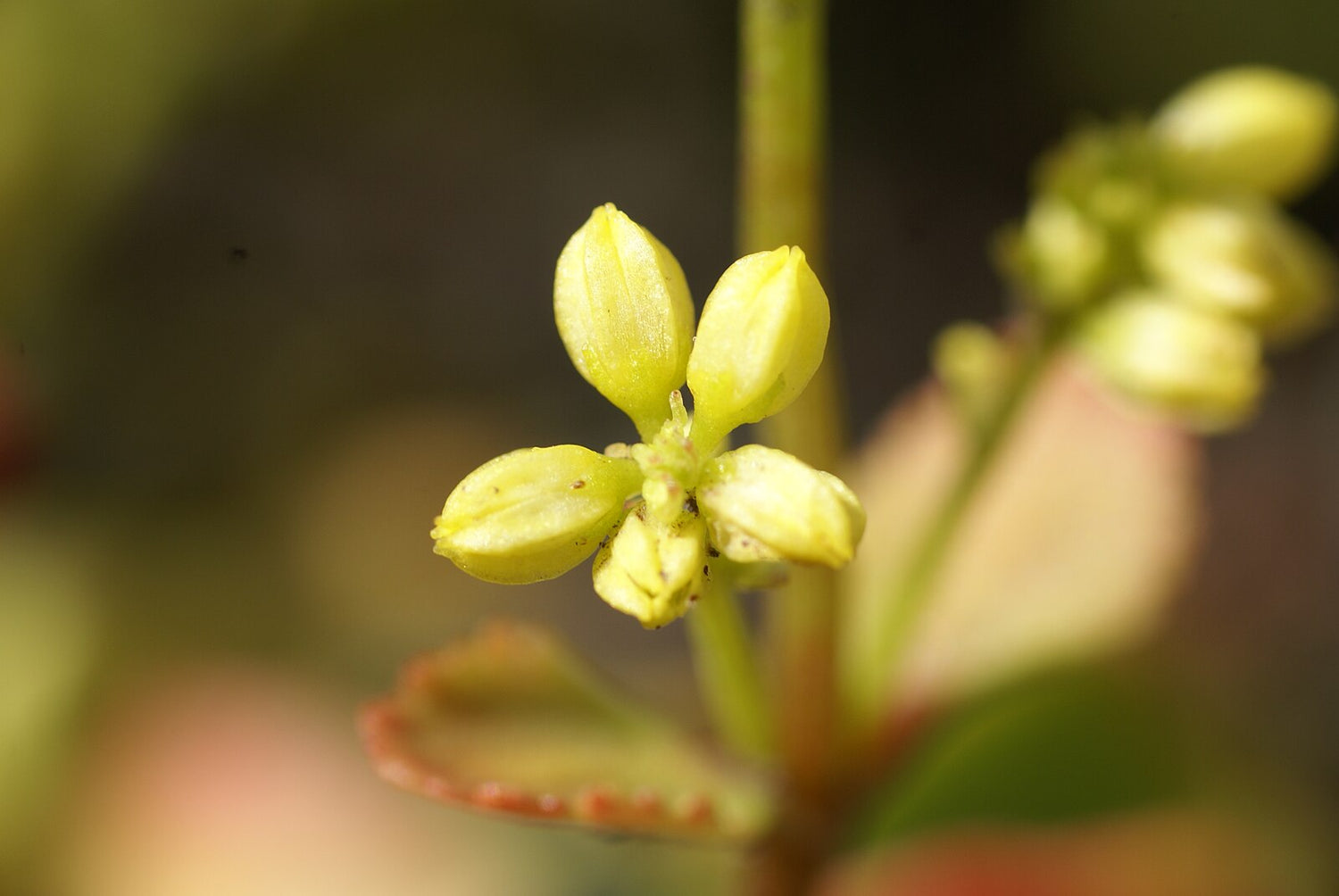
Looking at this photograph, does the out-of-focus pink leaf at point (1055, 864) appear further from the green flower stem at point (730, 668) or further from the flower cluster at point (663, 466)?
the flower cluster at point (663, 466)

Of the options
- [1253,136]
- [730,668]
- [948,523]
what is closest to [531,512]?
[730,668]

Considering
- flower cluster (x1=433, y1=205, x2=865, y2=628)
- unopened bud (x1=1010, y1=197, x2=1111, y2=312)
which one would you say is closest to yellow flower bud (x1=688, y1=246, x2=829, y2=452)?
flower cluster (x1=433, y1=205, x2=865, y2=628)

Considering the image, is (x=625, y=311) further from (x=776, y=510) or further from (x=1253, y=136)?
(x=1253, y=136)

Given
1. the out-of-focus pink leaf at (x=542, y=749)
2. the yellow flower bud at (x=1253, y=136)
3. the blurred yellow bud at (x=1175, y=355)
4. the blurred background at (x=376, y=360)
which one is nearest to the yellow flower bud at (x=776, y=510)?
the out-of-focus pink leaf at (x=542, y=749)

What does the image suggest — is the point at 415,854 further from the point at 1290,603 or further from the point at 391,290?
the point at 1290,603

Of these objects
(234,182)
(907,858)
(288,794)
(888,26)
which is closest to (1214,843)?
(907,858)
